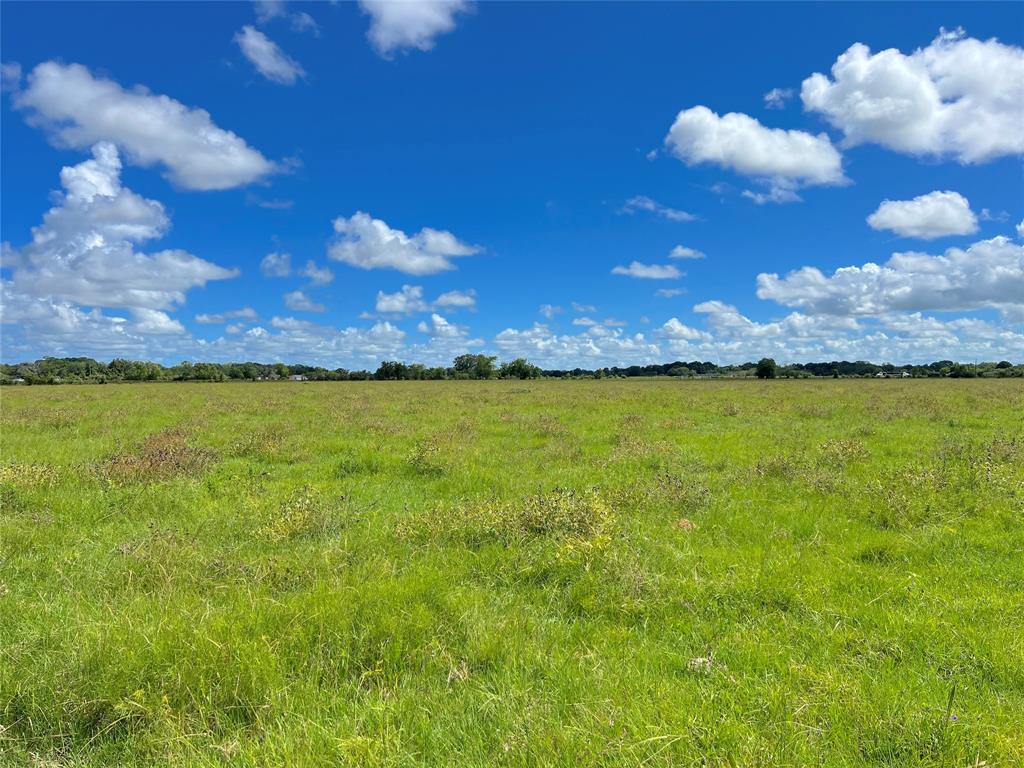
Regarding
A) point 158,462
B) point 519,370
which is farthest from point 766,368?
point 158,462

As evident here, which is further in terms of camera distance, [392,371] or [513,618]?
[392,371]

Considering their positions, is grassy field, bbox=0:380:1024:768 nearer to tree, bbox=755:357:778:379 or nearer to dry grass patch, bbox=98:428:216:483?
dry grass patch, bbox=98:428:216:483

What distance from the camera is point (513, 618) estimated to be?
4973mm

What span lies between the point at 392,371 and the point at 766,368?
8166cm

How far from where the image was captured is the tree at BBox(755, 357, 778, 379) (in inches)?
4176

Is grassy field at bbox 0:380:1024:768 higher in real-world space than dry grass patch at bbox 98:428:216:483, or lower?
lower

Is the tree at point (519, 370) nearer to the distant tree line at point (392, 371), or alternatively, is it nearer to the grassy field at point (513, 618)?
the distant tree line at point (392, 371)

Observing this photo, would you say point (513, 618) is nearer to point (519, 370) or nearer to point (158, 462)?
point (158, 462)

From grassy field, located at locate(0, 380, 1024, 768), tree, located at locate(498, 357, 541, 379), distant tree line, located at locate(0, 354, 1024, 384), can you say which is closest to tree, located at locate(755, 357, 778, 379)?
distant tree line, located at locate(0, 354, 1024, 384)

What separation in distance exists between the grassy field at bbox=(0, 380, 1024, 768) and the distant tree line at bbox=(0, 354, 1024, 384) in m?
95.2

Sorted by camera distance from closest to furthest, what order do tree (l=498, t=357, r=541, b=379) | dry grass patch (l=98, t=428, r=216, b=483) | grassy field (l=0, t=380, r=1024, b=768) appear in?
1. grassy field (l=0, t=380, r=1024, b=768)
2. dry grass patch (l=98, t=428, r=216, b=483)
3. tree (l=498, t=357, r=541, b=379)

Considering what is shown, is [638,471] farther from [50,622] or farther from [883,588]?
[50,622]

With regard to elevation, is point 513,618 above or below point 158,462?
below

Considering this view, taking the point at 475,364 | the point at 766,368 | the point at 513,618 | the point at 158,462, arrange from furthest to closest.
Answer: the point at 475,364 < the point at 766,368 < the point at 158,462 < the point at 513,618
